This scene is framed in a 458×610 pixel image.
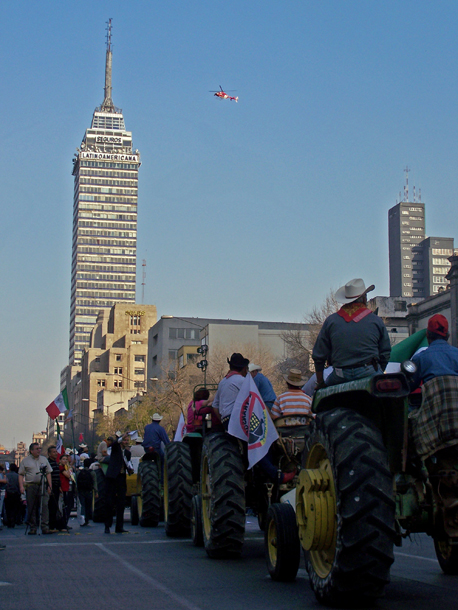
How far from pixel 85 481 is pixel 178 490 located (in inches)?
335

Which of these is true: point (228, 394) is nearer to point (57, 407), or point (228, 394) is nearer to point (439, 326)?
point (439, 326)

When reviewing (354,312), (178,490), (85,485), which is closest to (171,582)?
(354,312)

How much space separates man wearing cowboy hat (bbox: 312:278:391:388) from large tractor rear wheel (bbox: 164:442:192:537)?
598 cm

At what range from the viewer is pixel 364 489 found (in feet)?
16.8

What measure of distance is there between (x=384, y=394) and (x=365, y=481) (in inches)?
22.8

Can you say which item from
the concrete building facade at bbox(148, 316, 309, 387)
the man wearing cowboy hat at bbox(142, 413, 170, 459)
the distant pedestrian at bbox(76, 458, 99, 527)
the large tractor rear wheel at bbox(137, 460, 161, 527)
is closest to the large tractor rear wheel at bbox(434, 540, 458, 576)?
the large tractor rear wheel at bbox(137, 460, 161, 527)

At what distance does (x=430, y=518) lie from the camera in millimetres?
5629

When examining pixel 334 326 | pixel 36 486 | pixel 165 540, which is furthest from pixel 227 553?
pixel 36 486

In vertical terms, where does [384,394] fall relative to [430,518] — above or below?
above

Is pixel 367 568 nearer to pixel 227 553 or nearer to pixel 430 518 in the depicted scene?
pixel 430 518

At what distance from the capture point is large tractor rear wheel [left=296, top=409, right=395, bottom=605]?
5070 millimetres

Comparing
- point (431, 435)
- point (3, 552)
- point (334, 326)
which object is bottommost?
point (3, 552)

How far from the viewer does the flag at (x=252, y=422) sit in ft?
27.5

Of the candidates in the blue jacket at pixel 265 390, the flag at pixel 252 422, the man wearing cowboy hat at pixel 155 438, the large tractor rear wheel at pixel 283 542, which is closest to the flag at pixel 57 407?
the man wearing cowboy hat at pixel 155 438
